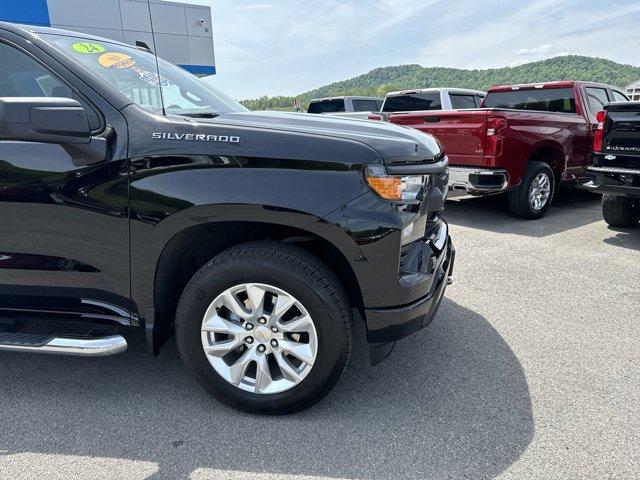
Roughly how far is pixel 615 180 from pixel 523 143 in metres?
1.39

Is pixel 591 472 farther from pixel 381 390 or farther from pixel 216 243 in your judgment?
pixel 216 243

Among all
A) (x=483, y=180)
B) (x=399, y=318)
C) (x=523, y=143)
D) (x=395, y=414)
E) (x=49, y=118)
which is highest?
(x=49, y=118)

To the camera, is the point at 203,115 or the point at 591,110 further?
the point at 591,110

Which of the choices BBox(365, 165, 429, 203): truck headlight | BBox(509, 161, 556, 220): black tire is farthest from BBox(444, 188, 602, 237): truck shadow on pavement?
BBox(365, 165, 429, 203): truck headlight

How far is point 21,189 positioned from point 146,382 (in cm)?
126

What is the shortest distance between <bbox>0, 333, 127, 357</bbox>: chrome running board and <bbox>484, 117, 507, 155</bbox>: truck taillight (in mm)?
5149

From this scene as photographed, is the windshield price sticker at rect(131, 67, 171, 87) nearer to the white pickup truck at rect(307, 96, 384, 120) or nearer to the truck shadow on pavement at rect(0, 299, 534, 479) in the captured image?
the truck shadow on pavement at rect(0, 299, 534, 479)

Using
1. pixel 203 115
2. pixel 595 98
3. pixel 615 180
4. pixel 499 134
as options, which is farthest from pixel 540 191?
pixel 203 115

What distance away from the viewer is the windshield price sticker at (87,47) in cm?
254

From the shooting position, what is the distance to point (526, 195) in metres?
6.41

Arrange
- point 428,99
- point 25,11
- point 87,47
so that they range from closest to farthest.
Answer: point 87,47 → point 428,99 → point 25,11

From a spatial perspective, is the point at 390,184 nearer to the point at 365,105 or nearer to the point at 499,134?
the point at 499,134

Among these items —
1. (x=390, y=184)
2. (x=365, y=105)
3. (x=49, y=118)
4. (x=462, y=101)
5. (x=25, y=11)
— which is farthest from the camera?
(x=25, y=11)

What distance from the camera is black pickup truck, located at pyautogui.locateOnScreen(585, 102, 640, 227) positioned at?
4.86 m
